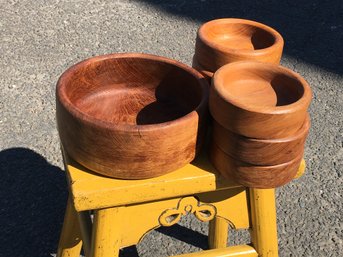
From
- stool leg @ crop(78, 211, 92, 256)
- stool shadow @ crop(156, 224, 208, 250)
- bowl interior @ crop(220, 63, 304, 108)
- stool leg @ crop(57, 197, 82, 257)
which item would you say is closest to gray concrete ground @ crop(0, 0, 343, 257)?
stool shadow @ crop(156, 224, 208, 250)

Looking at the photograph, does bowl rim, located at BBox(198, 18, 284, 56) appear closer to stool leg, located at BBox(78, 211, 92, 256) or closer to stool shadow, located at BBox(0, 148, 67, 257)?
stool leg, located at BBox(78, 211, 92, 256)

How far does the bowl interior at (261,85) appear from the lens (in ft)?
2.09

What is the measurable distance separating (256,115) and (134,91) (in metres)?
0.27

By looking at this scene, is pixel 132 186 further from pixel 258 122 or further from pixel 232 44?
pixel 232 44

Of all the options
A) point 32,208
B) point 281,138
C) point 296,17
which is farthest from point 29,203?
point 296,17

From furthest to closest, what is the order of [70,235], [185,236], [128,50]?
[128,50], [185,236], [70,235]

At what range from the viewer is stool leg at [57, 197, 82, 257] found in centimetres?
93

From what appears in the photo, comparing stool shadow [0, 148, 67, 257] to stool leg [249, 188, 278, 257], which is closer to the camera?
stool leg [249, 188, 278, 257]

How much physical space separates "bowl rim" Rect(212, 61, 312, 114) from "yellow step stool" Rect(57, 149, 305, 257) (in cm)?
13

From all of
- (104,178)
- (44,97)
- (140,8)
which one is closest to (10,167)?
(44,97)

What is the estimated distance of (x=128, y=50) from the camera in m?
1.91

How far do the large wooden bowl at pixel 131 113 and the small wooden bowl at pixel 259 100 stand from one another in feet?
0.13

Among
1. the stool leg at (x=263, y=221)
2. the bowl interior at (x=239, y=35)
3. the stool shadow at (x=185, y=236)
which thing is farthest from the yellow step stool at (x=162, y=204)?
the stool shadow at (x=185, y=236)

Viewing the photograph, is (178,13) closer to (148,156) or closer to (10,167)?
(10,167)
